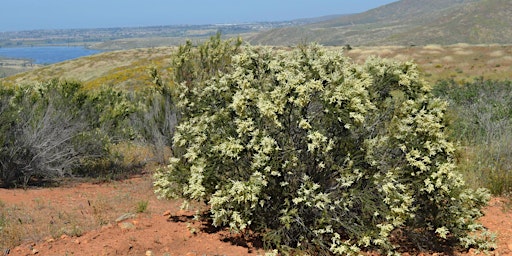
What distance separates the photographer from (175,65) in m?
8.34

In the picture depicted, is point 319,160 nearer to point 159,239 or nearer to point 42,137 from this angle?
point 159,239

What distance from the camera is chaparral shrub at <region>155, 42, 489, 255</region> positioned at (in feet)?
16.5

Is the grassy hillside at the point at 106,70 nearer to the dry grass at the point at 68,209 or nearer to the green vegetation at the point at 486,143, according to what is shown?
the dry grass at the point at 68,209

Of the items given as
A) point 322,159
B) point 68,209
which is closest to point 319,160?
point 322,159

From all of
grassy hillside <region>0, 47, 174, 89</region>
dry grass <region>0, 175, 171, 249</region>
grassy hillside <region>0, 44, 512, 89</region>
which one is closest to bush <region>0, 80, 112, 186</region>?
dry grass <region>0, 175, 171, 249</region>

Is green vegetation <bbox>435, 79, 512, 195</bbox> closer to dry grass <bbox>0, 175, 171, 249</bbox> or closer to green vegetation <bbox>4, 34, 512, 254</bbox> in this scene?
green vegetation <bbox>4, 34, 512, 254</bbox>

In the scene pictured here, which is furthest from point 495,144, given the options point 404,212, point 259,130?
point 259,130

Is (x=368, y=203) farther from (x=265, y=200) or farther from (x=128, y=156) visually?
(x=128, y=156)

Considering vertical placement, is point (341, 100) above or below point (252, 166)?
above

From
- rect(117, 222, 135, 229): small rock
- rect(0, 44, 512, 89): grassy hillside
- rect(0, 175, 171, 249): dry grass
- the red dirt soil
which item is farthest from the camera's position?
rect(0, 44, 512, 89): grassy hillside

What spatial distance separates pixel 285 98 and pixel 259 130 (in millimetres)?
493

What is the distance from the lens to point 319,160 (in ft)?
17.5

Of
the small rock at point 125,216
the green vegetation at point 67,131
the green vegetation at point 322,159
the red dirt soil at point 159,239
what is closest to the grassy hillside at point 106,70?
the green vegetation at point 67,131

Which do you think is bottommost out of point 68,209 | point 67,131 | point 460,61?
point 460,61
